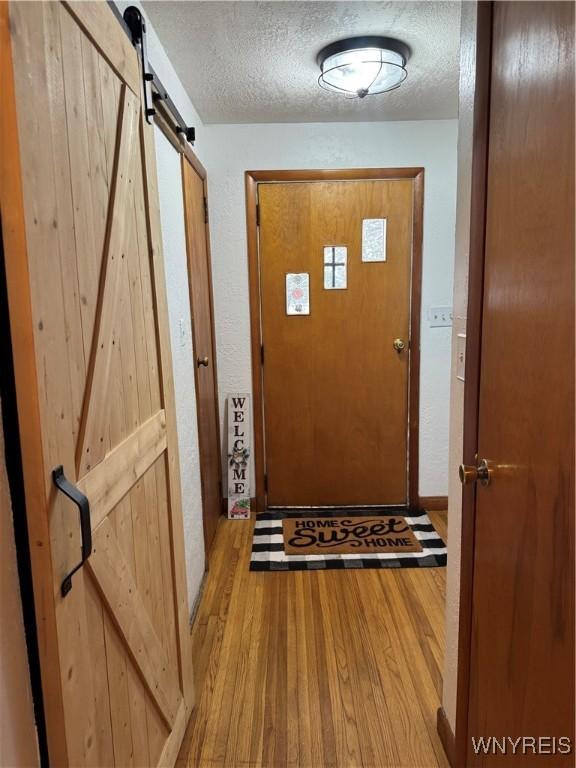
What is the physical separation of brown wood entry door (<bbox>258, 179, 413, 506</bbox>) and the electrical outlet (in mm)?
152

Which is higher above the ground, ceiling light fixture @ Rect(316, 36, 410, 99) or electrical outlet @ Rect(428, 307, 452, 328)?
ceiling light fixture @ Rect(316, 36, 410, 99)

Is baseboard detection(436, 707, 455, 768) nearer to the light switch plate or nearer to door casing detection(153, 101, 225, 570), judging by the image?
the light switch plate

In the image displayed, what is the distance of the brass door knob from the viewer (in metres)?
1.03

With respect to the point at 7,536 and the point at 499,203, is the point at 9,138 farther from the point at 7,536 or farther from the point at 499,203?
the point at 499,203

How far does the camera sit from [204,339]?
2.56 meters

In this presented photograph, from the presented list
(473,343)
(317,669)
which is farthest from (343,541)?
(473,343)

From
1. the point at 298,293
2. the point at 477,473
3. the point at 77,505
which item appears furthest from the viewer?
the point at 298,293

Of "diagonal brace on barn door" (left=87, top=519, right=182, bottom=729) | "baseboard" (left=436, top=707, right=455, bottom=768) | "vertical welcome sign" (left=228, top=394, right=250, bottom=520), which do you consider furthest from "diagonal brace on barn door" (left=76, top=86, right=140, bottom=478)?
"vertical welcome sign" (left=228, top=394, right=250, bottom=520)

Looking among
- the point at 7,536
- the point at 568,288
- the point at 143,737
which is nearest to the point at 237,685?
the point at 143,737

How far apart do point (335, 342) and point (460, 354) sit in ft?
5.38

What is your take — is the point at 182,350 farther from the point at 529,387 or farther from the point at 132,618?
the point at 529,387

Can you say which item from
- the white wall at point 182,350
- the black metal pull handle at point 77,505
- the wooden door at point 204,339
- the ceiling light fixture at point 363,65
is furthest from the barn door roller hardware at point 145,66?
the black metal pull handle at point 77,505

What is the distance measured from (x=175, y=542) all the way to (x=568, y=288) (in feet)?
4.04

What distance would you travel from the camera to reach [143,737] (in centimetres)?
115
